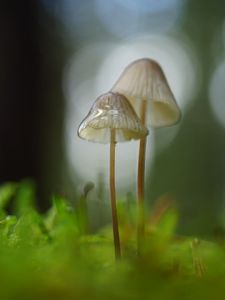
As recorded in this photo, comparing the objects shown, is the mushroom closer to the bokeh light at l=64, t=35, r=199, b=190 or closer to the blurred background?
the blurred background

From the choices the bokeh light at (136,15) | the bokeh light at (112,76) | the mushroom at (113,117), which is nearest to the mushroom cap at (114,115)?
the mushroom at (113,117)

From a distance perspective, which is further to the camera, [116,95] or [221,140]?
[221,140]

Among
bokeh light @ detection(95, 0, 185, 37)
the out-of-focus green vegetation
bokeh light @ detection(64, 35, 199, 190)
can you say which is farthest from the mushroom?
bokeh light @ detection(95, 0, 185, 37)

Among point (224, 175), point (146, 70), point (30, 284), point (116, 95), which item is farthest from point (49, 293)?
point (224, 175)

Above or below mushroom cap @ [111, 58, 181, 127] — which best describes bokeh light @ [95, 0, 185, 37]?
above

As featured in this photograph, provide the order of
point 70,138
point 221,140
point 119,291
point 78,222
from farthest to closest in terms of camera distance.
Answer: point 221,140 → point 70,138 → point 78,222 → point 119,291

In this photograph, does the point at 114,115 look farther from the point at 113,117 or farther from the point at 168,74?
the point at 168,74

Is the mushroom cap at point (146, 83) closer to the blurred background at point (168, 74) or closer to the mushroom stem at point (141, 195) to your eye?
the mushroom stem at point (141, 195)

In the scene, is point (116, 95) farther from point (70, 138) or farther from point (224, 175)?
point (224, 175)
